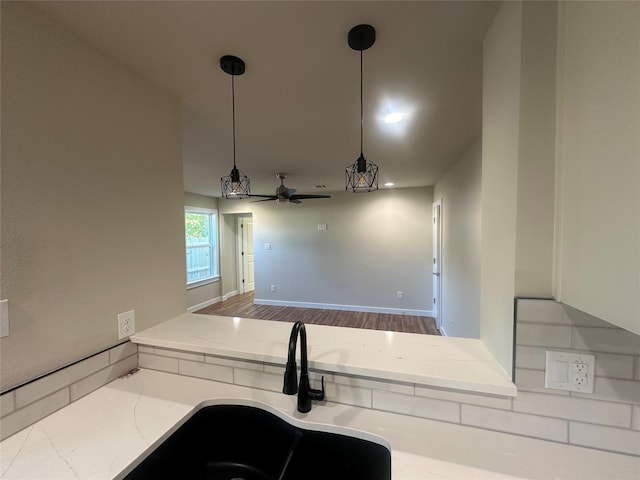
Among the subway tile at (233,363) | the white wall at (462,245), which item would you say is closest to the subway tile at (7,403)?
the subway tile at (233,363)

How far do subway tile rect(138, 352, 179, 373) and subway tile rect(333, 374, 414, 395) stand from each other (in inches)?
29.8

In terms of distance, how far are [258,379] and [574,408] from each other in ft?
3.41

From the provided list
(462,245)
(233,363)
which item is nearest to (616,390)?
(233,363)

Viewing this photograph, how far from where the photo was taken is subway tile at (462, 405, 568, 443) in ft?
2.45

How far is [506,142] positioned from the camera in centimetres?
83

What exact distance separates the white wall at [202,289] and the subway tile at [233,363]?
431 cm

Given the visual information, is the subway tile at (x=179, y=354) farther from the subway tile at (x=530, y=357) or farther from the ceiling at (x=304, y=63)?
the ceiling at (x=304, y=63)

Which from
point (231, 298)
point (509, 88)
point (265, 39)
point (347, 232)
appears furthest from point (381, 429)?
point (231, 298)

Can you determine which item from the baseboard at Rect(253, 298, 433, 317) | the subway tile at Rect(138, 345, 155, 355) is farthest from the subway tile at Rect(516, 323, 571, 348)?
the baseboard at Rect(253, 298, 433, 317)

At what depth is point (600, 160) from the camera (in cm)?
54

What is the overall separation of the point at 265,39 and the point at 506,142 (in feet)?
3.34

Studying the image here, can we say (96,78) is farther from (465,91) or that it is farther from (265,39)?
(465,91)

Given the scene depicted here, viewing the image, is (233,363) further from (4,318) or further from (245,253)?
(245,253)

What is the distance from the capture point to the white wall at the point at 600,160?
0.46 m
